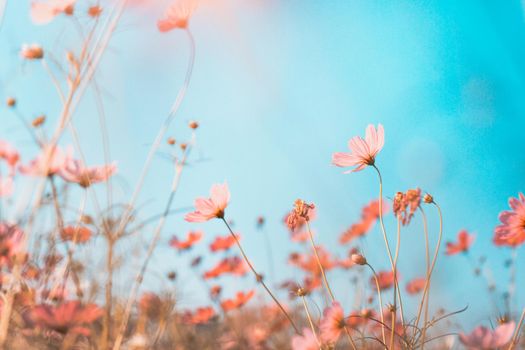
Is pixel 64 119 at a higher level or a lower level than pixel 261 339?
higher

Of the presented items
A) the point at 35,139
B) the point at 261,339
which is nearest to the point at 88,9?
the point at 35,139

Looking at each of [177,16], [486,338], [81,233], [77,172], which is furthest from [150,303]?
[486,338]

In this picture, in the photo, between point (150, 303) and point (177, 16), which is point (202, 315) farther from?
point (177, 16)

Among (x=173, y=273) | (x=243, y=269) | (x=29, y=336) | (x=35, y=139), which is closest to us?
(x=29, y=336)

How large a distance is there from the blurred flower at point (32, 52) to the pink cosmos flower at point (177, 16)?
0.25 meters

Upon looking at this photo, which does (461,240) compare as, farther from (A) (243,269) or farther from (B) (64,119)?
(B) (64,119)

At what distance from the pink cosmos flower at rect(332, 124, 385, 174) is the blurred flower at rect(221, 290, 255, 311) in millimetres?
940

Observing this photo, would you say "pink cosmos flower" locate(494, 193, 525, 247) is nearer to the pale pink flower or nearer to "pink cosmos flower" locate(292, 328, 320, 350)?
"pink cosmos flower" locate(292, 328, 320, 350)

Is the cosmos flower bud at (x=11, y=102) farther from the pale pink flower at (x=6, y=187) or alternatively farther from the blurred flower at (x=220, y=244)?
the blurred flower at (x=220, y=244)

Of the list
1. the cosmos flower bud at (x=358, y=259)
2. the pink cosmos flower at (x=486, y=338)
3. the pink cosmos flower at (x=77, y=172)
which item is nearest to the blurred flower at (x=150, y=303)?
the pink cosmos flower at (x=77, y=172)

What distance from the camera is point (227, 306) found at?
1711 millimetres

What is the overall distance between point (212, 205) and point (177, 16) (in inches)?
17.6

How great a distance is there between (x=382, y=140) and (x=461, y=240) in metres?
0.93

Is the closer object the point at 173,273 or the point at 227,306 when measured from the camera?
the point at 173,273
